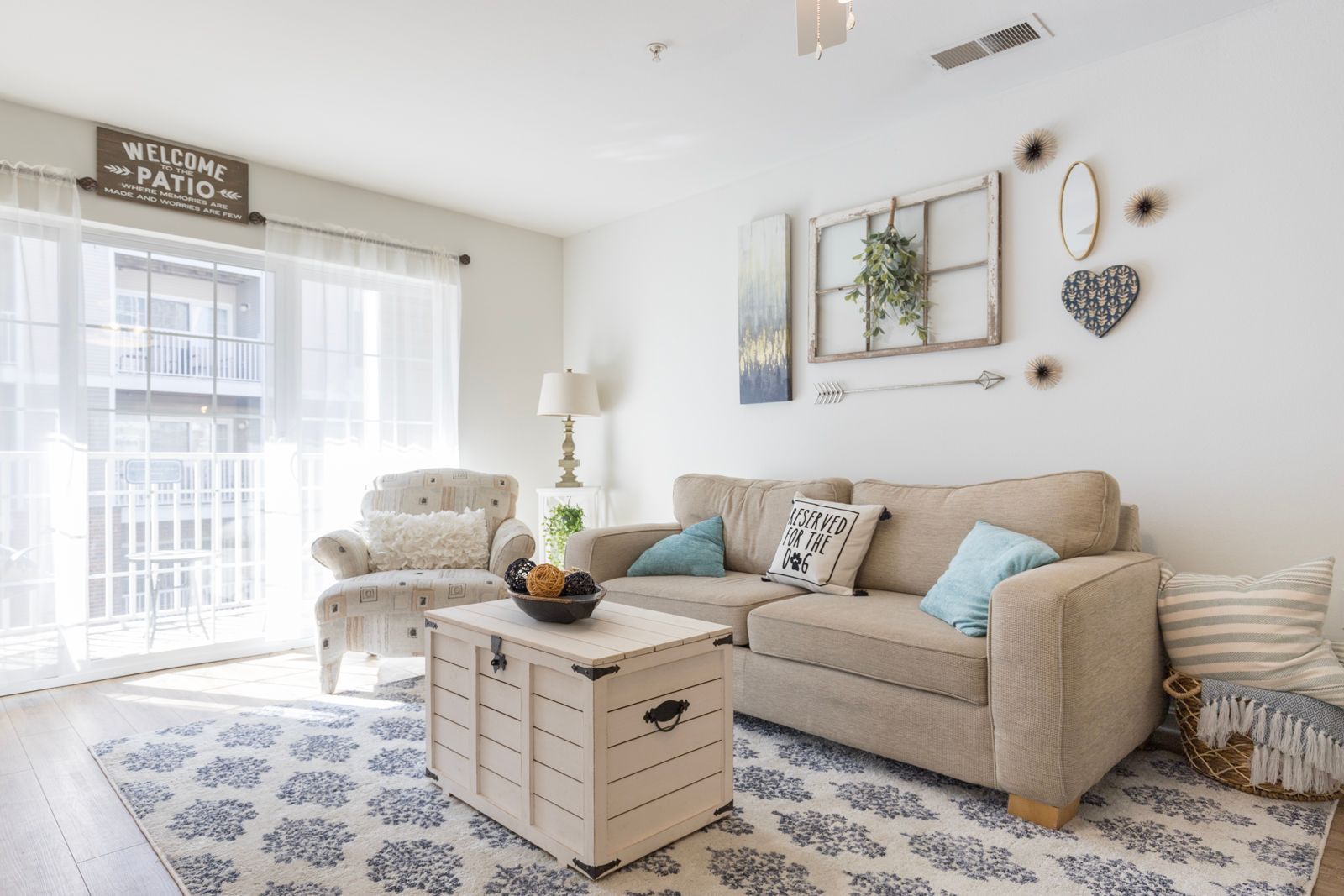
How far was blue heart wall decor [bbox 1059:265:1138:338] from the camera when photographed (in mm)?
2766

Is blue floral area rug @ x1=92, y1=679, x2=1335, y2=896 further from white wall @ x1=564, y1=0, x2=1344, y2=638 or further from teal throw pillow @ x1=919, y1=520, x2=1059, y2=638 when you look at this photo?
white wall @ x1=564, y1=0, x2=1344, y2=638

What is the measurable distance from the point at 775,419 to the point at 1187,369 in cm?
178

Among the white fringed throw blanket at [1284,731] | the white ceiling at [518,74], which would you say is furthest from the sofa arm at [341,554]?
the white fringed throw blanket at [1284,731]

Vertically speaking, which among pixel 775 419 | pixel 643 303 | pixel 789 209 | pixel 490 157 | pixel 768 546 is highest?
pixel 490 157

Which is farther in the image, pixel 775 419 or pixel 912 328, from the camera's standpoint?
pixel 775 419

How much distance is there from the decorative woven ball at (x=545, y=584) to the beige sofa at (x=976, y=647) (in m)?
0.86

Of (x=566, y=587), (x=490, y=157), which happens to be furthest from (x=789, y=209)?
(x=566, y=587)

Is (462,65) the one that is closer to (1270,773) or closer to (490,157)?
(490,157)

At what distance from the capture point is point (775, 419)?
3.89 meters

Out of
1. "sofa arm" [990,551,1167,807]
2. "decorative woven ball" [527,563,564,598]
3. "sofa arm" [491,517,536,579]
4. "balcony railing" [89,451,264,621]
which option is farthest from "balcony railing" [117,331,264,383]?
"sofa arm" [990,551,1167,807]

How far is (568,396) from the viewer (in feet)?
14.7

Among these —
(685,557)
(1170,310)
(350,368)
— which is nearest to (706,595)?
(685,557)

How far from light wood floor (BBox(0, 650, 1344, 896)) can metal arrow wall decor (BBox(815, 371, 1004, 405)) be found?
1.73 metres

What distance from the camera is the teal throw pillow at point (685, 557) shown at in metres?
3.26
